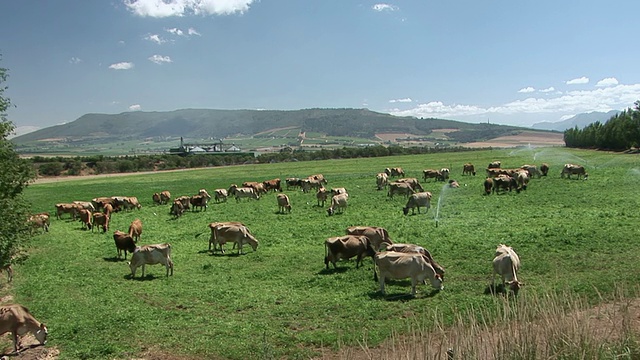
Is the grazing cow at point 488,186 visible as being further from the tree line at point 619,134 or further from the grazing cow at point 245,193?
the tree line at point 619,134

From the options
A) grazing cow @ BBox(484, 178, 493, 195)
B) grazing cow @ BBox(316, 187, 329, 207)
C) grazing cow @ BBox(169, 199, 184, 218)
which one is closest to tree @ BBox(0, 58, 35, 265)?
grazing cow @ BBox(169, 199, 184, 218)

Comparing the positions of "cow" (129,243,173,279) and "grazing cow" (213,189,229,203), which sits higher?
"cow" (129,243,173,279)

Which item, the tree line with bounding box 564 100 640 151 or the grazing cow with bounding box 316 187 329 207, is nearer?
the grazing cow with bounding box 316 187 329 207

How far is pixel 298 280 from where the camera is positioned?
15234 mm

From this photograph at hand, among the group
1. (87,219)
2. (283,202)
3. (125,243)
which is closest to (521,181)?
(283,202)

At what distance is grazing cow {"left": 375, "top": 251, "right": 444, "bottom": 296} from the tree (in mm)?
11378

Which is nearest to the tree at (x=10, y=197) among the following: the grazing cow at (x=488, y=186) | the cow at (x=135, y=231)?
the cow at (x=135, y=231)

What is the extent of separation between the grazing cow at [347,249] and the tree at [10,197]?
34.0 ft

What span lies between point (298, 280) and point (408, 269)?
4076 mm

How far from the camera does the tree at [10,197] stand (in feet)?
44.6

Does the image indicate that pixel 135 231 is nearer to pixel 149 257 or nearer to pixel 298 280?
pixel 149 257

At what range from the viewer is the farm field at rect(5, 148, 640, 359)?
10.6m

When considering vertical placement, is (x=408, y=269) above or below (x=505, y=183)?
below

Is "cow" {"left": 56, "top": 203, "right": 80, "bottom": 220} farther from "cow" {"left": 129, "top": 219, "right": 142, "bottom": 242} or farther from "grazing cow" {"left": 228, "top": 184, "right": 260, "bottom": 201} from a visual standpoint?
"cow" {"left": 129, "top": 219, "right": 142, "bottom": 242}
